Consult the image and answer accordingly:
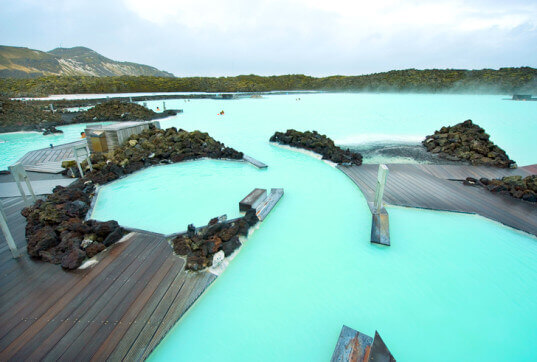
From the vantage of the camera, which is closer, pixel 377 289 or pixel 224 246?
pixel 377 289

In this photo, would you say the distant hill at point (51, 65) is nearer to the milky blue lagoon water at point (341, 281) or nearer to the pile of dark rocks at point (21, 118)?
the pile of dark rocks at point (21, 118)

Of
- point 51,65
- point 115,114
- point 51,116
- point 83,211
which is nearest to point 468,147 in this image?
point 83,211

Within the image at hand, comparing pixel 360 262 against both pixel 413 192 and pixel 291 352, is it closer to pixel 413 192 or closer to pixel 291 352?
pixel 291 352

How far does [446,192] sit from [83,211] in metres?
8.12

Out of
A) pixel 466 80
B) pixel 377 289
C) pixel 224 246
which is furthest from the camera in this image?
pixel 466 80

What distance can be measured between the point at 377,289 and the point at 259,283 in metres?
1.70

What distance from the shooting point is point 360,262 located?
4.07m

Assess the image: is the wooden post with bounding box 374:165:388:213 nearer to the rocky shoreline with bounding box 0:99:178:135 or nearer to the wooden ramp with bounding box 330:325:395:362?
the wooden ramp with bounding box 330:325:395:362

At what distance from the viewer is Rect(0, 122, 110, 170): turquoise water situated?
1006 centimetres

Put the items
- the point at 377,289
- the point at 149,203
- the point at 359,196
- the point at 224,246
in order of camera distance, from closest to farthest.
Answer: the point at 377,289 < the point at 224,246 < the point at 149,203 < the point at 359,196

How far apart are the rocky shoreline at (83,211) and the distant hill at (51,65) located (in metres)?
82.2

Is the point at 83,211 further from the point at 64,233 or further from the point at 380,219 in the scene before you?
the point at 380,219

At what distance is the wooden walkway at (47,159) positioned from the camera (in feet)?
23.8

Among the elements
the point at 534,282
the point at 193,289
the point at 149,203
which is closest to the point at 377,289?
the point at 534,282
